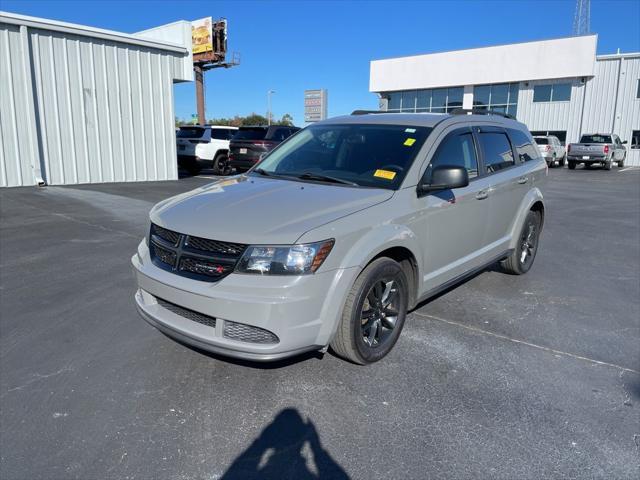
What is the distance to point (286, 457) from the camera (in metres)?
2.54

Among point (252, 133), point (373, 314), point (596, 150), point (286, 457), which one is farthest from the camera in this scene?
point (596, 150)

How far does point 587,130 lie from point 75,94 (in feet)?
106

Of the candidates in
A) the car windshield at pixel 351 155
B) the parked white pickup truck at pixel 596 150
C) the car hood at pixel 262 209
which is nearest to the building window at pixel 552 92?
the parked white pickup truck at pixel 596 150

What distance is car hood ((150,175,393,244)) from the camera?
290 centimetres

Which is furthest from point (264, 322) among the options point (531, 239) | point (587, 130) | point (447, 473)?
point (587, 130)

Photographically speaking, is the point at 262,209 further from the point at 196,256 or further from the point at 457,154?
the point at 457,154

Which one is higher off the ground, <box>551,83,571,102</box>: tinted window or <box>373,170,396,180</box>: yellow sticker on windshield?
<box>551,83,571,102</box>: tinted window

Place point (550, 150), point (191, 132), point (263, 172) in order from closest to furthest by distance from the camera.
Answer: point (263, 172) < point (191, 132) < point (550, 150)

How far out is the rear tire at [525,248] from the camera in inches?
220

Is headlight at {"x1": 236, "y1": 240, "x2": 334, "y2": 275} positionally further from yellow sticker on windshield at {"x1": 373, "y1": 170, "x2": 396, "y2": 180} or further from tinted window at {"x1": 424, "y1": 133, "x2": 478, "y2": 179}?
tinted window at {"x1": 424, "y1": 133, "x2": 478, "y2": 179}

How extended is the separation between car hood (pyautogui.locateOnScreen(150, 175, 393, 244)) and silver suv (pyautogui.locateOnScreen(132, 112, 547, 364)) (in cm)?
1

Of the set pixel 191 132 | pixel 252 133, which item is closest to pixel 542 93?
pixel 252 133

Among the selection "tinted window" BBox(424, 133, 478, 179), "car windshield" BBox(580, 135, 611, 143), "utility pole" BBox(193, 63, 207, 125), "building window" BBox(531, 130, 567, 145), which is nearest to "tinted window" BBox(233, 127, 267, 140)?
"tinted window" BBox(424, 133, 478, 179)

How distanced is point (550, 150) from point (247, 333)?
1154 inches
